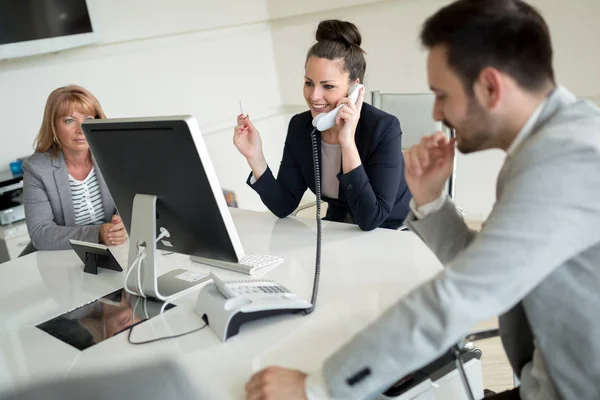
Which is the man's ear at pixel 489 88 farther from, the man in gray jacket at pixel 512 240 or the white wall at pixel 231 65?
the white wall at pixel 231 65

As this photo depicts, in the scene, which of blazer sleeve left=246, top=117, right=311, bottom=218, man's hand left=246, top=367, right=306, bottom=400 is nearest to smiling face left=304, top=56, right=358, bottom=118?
blazer sleeve left=246, top=117, right=311, bottom=218

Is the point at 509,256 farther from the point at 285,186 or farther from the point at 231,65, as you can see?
the point at 231,65

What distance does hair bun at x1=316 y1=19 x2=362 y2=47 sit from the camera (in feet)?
7.35

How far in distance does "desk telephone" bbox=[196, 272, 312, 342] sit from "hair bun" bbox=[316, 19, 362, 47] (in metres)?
1.14

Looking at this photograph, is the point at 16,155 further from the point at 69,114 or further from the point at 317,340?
the point at 317,340

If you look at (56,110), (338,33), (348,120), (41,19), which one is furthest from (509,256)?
(41,19)

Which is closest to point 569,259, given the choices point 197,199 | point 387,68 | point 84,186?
point 197,199

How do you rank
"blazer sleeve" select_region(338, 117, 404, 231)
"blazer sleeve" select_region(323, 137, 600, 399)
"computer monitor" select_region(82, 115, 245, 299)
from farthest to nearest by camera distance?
"blazer sleeve" select_region(338, 117, 404, 231), "computer monitor" select_region(82, 115, 245, 299), "blazer sleeve" select_region(323, 137, 600, 399)

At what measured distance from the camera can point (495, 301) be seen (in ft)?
3.05

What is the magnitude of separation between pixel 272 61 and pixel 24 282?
→ 11.2 ft

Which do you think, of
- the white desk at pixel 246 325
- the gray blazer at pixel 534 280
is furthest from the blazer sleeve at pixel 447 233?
the gray blazer at pixel 534 280

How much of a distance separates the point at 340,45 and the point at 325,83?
0.16 meters

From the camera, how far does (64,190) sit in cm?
240

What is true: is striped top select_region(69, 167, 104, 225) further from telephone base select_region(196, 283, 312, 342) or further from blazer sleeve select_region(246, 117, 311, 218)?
telephone base select_region(196, 283, 312, 342)
